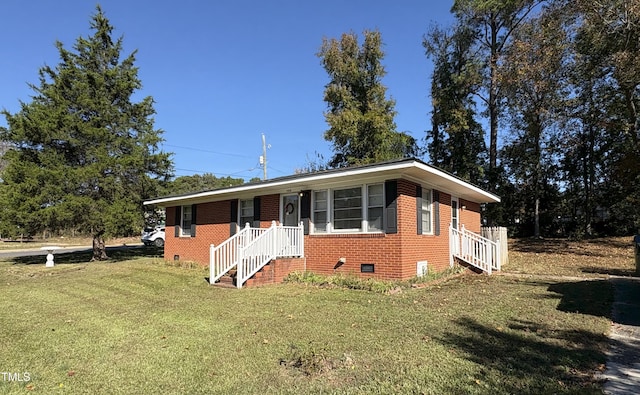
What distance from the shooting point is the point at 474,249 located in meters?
12.2

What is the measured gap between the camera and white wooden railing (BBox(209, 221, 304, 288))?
947 cm

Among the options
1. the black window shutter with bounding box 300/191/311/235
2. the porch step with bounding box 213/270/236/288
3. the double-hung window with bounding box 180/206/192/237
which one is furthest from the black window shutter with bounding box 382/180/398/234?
the double-hung window with bounding box 180/206/192/237

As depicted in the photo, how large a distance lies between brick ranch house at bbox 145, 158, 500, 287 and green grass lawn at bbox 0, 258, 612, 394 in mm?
1261

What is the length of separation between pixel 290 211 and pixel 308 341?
7046 millimetres

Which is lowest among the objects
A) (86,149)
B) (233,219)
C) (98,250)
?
(98,250)

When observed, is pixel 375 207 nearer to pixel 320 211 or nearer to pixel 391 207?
pixel 391 207

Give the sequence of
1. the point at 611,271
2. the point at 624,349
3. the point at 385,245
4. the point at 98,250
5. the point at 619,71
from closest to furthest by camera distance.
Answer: the point at 624,349 < the point at 385,245 < the point at 611,271 < the point at 619,71 < the point at 98,250

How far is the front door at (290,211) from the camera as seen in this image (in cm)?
1166

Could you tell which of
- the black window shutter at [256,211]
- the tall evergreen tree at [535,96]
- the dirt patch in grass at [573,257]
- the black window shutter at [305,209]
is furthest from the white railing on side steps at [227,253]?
the tall evergreen tree at [535,96]

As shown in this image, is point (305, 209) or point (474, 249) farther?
point (474, 249)

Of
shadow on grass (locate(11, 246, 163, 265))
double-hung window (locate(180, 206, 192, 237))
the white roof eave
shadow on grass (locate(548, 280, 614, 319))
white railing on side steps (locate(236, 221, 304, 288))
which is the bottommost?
shadow on grass (locate(11, 246, 163, 265))

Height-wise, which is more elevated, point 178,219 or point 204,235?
point 178,219

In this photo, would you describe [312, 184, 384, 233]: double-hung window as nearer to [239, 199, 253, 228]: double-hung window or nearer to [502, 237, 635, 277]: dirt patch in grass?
[239, 199, 253, 228]: double-hung window

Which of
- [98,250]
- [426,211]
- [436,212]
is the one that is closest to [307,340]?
[426,211]
